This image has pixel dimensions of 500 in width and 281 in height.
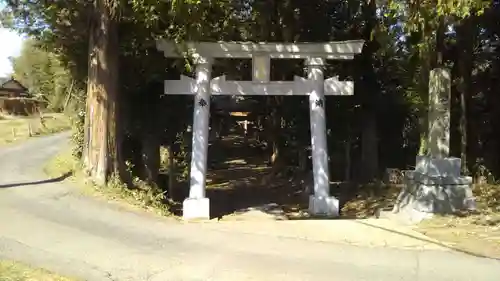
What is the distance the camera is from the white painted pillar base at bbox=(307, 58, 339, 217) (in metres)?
12.9

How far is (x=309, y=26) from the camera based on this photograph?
19.2 m

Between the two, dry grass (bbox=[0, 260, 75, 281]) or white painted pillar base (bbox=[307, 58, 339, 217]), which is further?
white painted pillar base (bbox=[307, 58, 339, 217])

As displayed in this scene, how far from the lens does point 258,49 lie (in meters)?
12.6

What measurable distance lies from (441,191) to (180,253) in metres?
6.09

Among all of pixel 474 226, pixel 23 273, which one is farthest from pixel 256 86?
pixel 23 273

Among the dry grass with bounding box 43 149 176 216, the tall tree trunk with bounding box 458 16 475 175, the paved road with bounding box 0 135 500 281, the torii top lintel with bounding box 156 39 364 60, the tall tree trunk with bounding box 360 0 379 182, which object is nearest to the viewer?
the paved road with bounding box 0 135 500 281

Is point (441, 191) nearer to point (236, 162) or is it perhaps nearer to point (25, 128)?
point (236, 162)

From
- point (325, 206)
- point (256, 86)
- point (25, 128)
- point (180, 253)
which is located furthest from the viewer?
point (25, 128)

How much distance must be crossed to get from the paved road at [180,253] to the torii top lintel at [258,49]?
12.9 feet

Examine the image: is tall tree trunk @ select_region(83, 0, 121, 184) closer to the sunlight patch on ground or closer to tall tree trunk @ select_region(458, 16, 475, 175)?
tall tree trunk @ select_region(458, 16, 475, 175)

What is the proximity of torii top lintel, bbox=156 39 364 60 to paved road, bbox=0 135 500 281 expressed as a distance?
3946 mm

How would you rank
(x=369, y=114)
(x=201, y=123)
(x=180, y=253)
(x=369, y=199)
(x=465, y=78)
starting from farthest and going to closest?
(x=369, y=114) → (x=369, y=199) → (x=465, y=78) → (x=201, y=123) → (x=180, y=253)

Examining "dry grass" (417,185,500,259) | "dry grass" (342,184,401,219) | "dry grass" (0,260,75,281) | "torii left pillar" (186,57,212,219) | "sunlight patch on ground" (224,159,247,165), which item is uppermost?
"torii left pillar" (186,57,212,219)

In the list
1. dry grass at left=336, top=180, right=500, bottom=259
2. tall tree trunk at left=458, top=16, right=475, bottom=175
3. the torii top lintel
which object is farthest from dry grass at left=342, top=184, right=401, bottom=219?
the torii top lintel
